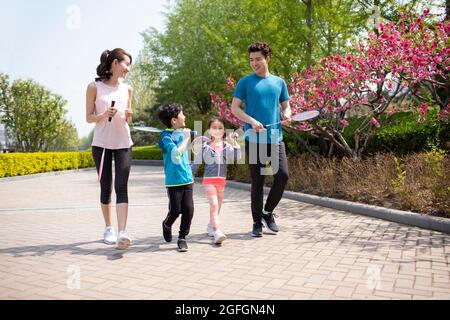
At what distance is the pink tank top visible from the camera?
173 inches

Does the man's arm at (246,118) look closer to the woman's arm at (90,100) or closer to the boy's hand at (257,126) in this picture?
the boy's hand at (257,126)

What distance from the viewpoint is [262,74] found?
16.4 ft

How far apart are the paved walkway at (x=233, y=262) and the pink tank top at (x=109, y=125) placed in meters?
1.16

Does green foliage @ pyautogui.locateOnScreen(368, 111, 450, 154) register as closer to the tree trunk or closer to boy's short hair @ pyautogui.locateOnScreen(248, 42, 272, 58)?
boy's short hair @ pyautogui.locateOnScreen(248, 42, 272, 58)

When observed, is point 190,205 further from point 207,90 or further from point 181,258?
point 207,90

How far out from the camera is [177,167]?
4297 millimetres

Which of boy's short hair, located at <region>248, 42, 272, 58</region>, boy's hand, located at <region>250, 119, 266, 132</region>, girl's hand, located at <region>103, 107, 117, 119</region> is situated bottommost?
boy's hand, located at <region>250, 119, 266, 132</region>

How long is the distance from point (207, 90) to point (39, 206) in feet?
70.9

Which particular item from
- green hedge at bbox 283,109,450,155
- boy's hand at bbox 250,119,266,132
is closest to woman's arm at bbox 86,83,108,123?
boy's hand at bbox 250,119,266,132

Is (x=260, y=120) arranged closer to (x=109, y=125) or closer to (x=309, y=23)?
(x=109, y=125)

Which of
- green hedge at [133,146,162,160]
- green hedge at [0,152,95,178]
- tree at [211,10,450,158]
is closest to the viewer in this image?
tree at [211,10,450,158]

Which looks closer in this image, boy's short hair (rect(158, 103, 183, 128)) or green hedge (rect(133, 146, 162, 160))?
boy's short hair (rect(158, 103, 183, 128))

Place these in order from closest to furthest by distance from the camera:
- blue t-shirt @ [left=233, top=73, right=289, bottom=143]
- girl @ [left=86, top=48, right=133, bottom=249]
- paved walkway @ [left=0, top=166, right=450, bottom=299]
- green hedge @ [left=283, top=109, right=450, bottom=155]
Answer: paved walkway @ [left=0, top=166, right=450, bottom=299], girl @ [left=86, top=48, right=133, bottom=249], blue t-shirt @ [left=233, top=73, right=289, bottom=143], green hedge @ [left=283, top=109, right=450, bottom=155]

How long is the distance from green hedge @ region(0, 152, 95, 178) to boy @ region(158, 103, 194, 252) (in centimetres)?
1300
